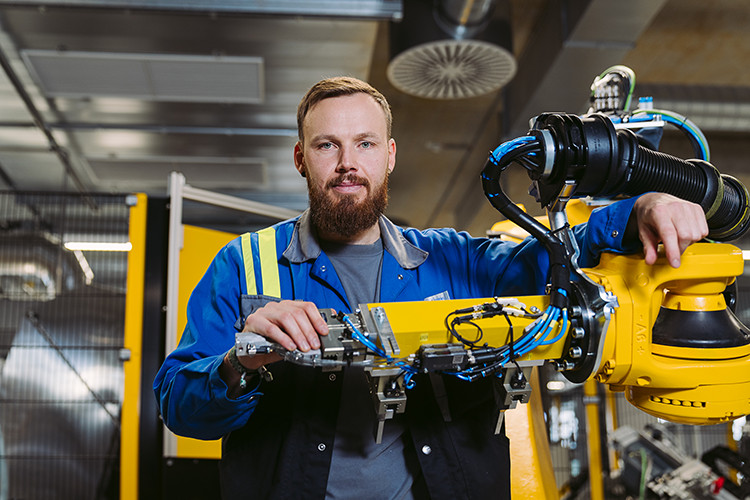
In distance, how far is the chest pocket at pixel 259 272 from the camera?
1.40m

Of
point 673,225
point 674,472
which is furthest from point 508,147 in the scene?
point 674,472

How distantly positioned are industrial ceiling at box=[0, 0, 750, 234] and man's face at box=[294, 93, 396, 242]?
2.48 m

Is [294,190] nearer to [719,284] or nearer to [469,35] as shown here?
[469,35]

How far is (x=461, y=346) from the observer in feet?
3.31

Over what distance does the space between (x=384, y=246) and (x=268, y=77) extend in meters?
4.11

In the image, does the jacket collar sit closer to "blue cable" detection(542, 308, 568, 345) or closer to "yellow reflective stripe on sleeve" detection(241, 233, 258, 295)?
"yellow reflective stripe on sleeve" detection(241, 233, 258, 295)

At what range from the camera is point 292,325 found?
1.00 metres

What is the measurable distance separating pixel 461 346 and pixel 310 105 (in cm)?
79

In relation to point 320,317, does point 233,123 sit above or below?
above

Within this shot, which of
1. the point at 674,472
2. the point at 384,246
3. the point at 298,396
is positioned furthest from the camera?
the point at 674,472

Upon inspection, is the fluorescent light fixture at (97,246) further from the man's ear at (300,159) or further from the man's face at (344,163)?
the man's face at (344,163)

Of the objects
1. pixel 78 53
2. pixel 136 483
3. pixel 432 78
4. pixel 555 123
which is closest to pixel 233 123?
pixel 78 53

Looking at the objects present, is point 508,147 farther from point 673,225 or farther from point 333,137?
point 333,137

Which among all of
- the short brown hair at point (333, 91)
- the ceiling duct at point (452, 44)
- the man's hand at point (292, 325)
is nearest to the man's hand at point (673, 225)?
the man's hand at point (292, 325)
